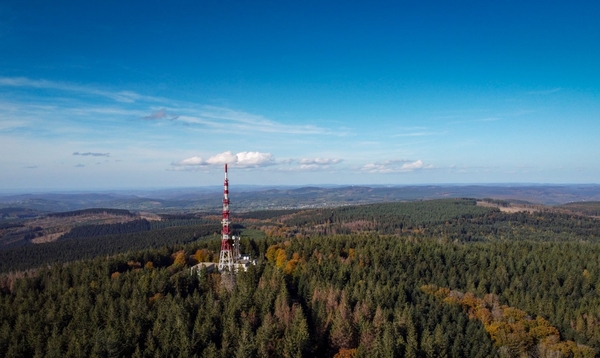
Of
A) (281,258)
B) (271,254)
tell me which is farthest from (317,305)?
(271,254)

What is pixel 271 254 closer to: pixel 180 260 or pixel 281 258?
pixel 281 258

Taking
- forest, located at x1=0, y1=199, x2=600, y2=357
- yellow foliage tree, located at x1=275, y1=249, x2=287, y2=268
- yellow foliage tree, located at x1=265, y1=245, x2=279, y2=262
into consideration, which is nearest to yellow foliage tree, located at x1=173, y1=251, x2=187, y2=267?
forest, located at x1=0, y1=199, x2=600, y2=357

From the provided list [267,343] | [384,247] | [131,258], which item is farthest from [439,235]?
[267,343]

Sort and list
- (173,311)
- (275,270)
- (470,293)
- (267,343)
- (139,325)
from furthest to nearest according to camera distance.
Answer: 1. (470,293)
2. (275,270)
3. (173,311)
4. (139,325)
5. (267,343)

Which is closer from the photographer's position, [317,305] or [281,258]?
[317,305]

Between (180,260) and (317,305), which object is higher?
(180,260)

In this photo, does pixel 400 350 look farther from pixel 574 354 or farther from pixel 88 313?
pixel 88 313

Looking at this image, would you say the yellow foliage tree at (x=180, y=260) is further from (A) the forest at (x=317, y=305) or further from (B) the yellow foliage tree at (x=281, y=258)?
(B) the yellow foliage tree at (x=281, y=258)

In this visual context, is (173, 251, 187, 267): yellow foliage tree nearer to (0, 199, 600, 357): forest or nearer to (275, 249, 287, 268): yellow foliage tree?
(0, 199, 600, 357): forest
